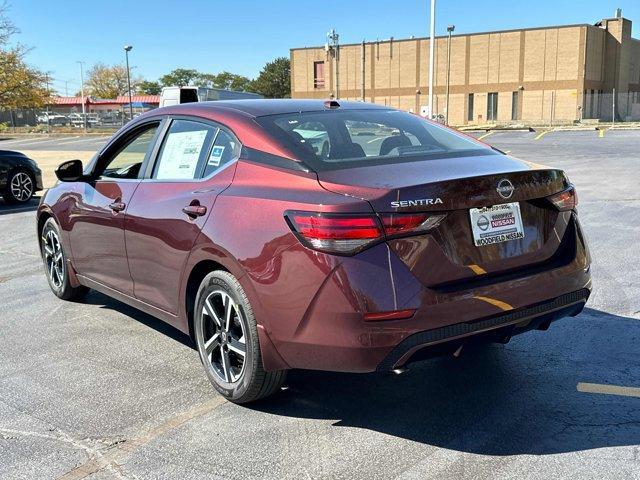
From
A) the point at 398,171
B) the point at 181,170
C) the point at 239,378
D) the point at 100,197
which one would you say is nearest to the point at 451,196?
the point at 398,171

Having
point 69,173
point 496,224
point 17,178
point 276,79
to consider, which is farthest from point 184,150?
point 276,79

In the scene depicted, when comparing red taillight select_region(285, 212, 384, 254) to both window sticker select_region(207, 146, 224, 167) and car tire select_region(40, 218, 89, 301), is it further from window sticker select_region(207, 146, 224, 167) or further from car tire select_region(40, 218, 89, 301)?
car tire select_region(40, 218, 89, 301)

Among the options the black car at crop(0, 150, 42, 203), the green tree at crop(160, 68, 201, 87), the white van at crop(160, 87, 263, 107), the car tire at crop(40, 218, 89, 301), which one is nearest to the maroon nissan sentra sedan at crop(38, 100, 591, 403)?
the car tire at crop(40, 218, 89, 301)

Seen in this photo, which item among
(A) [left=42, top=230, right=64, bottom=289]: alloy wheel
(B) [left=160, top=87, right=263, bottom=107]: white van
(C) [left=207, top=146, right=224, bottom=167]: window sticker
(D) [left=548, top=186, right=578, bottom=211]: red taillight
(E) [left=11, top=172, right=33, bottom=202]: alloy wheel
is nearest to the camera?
(D) [left=548, top=186, right=578, bottom=211]: red taillight

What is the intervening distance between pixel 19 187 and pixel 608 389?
12043mm

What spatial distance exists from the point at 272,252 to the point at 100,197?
2206 millimetres

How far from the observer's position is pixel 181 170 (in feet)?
13.8

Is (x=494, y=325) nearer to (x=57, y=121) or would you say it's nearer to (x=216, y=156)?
(x=216, y=156)

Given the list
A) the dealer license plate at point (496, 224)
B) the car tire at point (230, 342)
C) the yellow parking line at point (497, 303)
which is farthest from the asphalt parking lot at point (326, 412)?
the dealer license plate at point (496, 224)

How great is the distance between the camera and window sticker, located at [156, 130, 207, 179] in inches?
162

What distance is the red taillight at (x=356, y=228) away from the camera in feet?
9.84

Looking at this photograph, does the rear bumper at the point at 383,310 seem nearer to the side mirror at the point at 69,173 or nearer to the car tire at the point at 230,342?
the car tire at the point at 230,342

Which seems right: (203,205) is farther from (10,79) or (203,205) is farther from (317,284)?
(10,79)

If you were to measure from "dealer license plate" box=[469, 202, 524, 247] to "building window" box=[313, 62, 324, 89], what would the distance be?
68.7m
